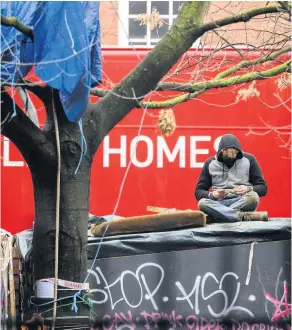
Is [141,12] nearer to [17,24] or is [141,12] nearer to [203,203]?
[203,203]

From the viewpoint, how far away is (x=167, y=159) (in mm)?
9844

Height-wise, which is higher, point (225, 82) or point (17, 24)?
point (17, 24)

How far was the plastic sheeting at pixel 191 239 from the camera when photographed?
7730 millimetres

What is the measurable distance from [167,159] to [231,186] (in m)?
1.80

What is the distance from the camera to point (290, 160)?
9.98 meters

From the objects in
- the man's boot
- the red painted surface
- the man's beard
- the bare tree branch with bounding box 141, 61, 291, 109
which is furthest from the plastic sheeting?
the red painted surface

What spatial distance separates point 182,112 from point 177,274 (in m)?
2.68

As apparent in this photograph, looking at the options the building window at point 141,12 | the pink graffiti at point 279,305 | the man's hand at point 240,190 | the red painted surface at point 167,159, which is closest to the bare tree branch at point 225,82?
the man's hand at point 240,190

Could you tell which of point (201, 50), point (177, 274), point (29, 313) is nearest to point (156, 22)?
point (201, 50)

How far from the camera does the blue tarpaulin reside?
242 inches

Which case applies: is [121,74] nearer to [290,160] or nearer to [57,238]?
[290,160]

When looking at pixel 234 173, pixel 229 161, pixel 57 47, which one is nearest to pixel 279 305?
pixel 234 173

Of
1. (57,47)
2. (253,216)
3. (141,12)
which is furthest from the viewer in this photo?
(141,12)

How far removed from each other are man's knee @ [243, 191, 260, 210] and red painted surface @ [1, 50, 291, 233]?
150 cm
